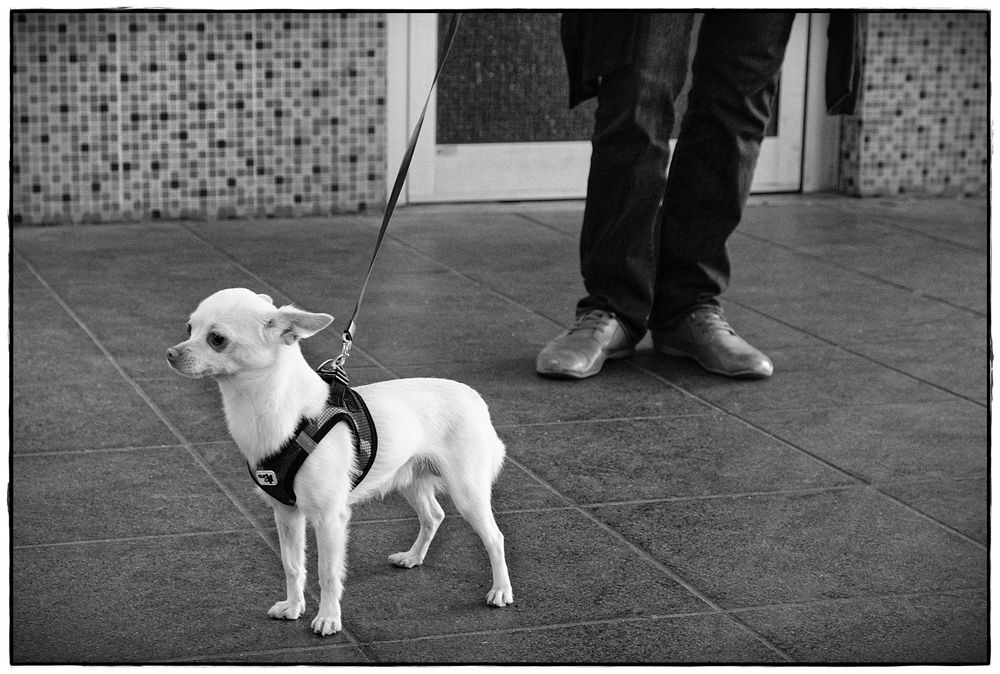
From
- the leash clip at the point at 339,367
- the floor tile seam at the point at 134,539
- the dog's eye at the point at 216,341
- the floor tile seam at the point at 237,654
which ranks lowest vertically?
the floor tile seam at the point at 237,654

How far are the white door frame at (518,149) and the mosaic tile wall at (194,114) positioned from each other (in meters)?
0.13

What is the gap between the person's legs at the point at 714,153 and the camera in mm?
4078

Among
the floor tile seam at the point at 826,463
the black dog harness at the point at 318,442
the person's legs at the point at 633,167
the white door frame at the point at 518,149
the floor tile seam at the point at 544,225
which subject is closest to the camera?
the black dog harness at the point at 318,442

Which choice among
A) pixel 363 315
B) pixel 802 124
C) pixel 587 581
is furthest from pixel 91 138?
pixel 587 581

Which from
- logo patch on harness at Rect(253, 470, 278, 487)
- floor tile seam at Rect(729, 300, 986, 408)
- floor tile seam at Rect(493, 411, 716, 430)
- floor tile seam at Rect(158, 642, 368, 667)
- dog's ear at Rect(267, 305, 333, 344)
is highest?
dog's ear at Rect(267, 305, 333, 344)

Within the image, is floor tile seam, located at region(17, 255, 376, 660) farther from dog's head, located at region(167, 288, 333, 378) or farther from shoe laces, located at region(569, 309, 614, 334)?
shoe laces, located at region(569, 309, 614, 334)

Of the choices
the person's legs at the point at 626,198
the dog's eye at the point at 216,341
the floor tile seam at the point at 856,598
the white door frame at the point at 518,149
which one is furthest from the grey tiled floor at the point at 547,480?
the white door frame at the point at 518,149

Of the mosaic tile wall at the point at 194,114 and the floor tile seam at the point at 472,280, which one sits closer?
the floor tile seam at the point at 472,280

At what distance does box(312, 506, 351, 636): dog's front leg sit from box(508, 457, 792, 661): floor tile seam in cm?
71

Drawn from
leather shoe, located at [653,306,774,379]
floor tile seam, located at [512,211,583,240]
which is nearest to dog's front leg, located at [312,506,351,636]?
leather shoe, located at [653,306,774,379]

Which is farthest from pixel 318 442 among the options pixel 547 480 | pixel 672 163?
pixel 672 163

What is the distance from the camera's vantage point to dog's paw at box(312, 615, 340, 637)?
8.04 feet

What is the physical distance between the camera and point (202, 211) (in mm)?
6629

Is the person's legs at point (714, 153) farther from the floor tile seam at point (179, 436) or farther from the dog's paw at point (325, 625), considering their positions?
the dog's paw at point (325, 625)
